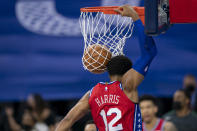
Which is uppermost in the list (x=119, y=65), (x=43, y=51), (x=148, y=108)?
(x=119, y=65)

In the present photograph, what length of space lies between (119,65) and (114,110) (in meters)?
0.50

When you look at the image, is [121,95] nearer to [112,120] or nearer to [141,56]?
[112,120]

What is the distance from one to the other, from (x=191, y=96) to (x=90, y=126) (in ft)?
12.4

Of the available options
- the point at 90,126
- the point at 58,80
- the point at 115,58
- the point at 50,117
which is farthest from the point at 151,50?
the point at 58,80

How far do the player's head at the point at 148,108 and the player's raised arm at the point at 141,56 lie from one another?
2471 mm

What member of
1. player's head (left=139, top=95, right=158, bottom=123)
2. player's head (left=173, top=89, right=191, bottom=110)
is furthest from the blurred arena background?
player's head (left=139, top=95, right=158, bottom=123)

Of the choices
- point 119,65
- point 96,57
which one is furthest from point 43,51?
point 119,65

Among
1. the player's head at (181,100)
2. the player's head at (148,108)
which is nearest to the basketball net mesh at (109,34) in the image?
the player's head at (148,108)

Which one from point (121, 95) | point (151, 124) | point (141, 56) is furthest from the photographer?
point (151, 124)

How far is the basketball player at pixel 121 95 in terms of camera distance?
213 inches

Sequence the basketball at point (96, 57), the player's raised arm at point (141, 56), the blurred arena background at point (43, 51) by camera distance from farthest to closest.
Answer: the blurred arena background at point (43, 51), the basketball at point (96, 57), the player's raised arm at point (141, 56)

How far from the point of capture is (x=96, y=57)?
584 centimetres

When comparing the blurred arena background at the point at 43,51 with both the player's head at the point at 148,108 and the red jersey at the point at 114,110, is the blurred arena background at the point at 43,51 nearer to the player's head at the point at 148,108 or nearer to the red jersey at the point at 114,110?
the player's head at the point at 148,108

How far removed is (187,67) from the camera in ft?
33.2
